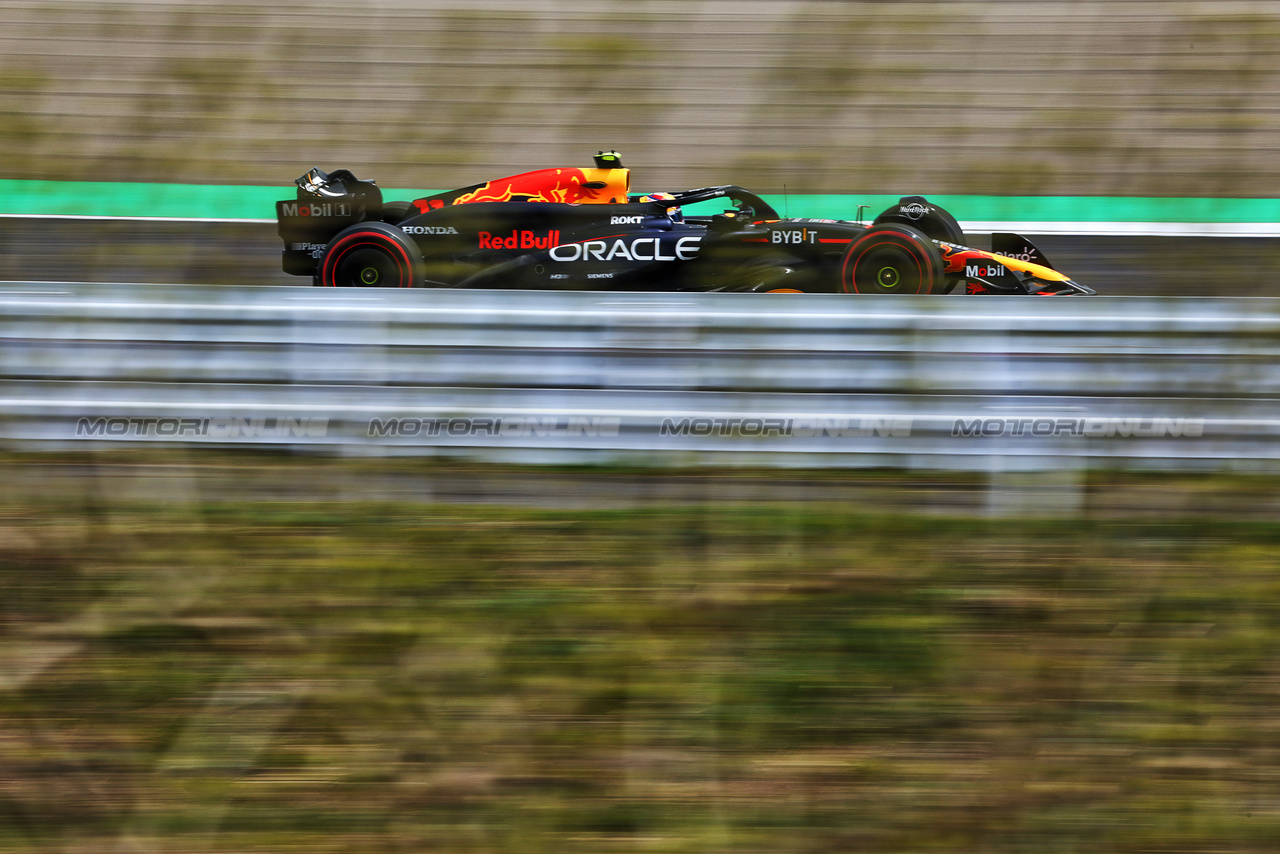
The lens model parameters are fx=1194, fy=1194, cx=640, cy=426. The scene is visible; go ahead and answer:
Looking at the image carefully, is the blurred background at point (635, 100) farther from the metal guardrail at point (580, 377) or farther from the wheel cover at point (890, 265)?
the wheel cover at point (890, 265)

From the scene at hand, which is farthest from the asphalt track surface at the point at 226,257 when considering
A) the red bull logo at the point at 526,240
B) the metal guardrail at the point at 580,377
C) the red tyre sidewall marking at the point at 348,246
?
the red tyre sidewall marking at the point at 348,246

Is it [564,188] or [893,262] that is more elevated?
[564,188]

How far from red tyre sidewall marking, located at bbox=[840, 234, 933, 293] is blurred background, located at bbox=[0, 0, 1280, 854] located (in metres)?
4.08

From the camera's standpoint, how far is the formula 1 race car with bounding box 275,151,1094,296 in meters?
7.11

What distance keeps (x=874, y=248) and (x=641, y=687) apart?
16.5ft

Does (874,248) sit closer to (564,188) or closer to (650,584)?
(564,188)

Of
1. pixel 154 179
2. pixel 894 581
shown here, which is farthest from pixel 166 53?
pixel 894 581

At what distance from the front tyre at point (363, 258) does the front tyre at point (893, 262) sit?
278 cm

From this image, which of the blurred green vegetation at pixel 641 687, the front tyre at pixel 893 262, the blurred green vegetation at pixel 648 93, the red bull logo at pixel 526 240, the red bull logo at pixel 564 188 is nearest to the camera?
the blurred green vegetation at pixel 648 93

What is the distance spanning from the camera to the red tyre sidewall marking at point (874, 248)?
7031mm

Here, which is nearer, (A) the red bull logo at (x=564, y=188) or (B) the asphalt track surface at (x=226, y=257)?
(B) the asphalt track surface at (x=226, y=257)

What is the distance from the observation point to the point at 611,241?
25.5ft

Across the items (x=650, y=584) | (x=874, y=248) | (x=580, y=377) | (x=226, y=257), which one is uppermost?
(x=874, y=248)

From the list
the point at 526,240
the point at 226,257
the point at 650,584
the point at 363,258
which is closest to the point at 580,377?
the point at 650,584
